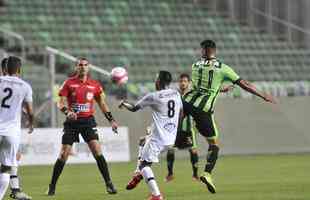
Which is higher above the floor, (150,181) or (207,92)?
(207,92)

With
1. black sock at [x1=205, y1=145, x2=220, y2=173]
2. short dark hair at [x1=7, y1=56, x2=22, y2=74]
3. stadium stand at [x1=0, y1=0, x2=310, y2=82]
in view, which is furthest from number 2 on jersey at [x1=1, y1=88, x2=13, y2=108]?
stadium stand at [x1=0, y1=0, x2=310, y2=82]

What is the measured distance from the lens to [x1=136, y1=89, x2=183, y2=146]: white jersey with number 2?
48.1ft

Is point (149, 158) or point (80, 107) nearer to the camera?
point (149, 158)

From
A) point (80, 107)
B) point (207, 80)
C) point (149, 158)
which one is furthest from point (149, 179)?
point (207, 80)

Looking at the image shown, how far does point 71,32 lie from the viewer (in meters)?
36.7

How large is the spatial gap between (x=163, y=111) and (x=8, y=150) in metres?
2.41

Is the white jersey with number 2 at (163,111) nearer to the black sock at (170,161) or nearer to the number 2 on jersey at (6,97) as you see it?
the number 2 on jersey at (6,97)

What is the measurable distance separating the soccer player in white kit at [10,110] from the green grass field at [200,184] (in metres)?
2.05

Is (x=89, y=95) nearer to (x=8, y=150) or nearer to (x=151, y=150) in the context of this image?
(x=151, y=150)

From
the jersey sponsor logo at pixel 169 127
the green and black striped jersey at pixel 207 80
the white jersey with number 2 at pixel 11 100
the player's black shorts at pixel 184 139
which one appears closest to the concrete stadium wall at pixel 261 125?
the player's black shorts at pixel 184 139

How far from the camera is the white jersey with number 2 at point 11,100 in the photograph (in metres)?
13.9

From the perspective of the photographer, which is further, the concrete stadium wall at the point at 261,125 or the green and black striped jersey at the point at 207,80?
the concrete stadium wall at the point at 261,125

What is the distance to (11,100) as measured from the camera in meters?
13.9

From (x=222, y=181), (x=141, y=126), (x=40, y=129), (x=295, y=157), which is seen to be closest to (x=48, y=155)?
(x=40, y=129)
